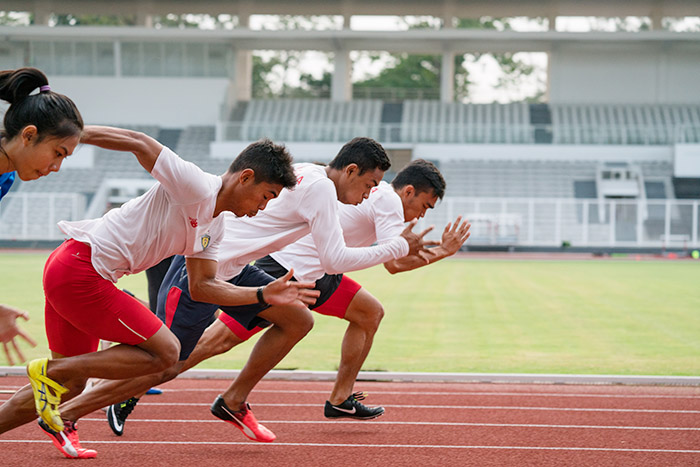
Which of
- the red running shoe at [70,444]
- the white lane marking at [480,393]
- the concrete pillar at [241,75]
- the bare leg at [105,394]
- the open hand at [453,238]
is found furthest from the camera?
the concrete pillar at [241,75]

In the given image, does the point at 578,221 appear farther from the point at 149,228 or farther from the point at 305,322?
the point at 149,228

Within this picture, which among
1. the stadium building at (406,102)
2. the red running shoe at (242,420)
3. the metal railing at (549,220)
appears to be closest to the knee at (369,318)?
the red running shoe at (242,420)

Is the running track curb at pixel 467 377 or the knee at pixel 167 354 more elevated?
the knee at pixel 167 354

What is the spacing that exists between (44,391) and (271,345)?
4.94ft

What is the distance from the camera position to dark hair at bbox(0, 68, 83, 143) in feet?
11.1

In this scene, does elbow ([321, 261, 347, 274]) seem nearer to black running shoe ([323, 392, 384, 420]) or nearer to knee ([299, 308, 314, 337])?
knee ([299, 308, 314, 337])

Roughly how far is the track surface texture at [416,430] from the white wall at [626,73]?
3849 centimetres

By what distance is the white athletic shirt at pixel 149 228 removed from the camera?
3.92m

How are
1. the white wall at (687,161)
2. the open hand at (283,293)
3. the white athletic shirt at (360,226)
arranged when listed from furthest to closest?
the white wall at (687,161)
the white athletic shirt at (360,226)
the open hand at (283,293)

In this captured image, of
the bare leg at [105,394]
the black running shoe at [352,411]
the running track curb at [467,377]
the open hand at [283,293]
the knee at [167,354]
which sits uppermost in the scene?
the open hand at [283,293]

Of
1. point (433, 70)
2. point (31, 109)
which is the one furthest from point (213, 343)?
point (433, 70)

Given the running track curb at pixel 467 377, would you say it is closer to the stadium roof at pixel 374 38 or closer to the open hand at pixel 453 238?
the open hand at pixel 453 238

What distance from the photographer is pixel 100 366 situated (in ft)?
13.2

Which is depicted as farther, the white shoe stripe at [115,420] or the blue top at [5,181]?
the white shoe stripe at [115,420]
